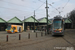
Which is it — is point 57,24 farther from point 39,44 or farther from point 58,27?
point 39,44

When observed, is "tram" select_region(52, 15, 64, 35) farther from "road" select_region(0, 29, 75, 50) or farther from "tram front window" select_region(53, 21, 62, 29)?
"road" select_region(0, 29, 75, 50)

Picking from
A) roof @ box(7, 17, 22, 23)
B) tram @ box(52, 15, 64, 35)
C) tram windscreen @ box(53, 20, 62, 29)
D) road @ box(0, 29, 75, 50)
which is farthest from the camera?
roof @ box(7, 17, 22, 23)

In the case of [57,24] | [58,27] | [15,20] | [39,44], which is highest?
[15,20]

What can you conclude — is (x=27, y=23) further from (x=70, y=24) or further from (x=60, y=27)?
(x=60, y=27)

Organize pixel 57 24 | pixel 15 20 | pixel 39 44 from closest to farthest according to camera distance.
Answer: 1. pixel 39 44
2. pixel 57 24
3. pixel 15 20

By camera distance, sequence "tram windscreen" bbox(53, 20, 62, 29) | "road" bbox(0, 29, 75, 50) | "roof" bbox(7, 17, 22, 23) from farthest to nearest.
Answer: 1. "roof" bbox(7, 17, 22, 23)
2. "tram windscreen" bbox(53, 20, 62, 29)
3. "road" bbox(0, 29, 75, 50)

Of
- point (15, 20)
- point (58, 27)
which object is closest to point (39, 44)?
point (58, 27)

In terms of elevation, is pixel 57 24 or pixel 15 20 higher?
pixel 15 20

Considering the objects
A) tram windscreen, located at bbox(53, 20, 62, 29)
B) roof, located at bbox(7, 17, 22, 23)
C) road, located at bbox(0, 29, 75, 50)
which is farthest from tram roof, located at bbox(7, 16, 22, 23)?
road, located at bbox(0, 29, 75, 50)

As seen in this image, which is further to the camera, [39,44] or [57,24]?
[57,24]

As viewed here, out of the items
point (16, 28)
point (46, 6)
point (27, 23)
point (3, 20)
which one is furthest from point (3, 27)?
point (46, 6)

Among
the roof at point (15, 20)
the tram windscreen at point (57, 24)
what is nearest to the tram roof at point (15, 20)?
the roof at point (15, 20)

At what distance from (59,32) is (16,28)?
22.1 metres

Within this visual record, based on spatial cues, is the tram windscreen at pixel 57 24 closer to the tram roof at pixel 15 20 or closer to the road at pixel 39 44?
the road at pixel 39 44
